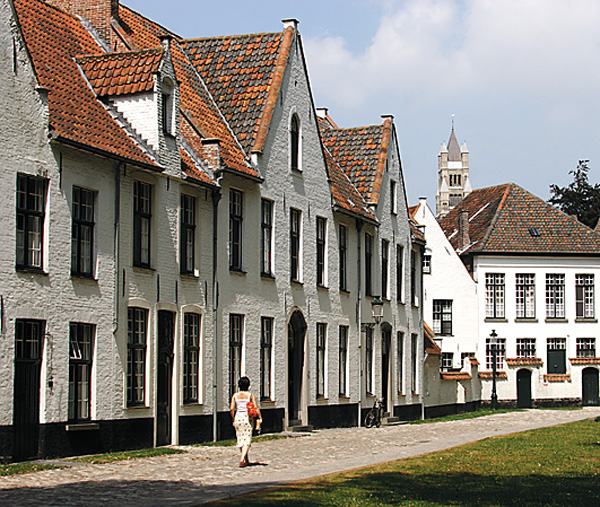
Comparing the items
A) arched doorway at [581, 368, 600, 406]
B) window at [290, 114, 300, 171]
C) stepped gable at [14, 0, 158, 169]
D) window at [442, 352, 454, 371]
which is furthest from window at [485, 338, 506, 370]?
stepped gable at [14, 0, 158, 169]

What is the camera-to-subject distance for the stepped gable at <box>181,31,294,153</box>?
93.2ft

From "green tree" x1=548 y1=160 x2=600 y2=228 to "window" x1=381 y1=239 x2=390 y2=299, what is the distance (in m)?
45.1

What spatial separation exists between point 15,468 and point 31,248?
4.18m

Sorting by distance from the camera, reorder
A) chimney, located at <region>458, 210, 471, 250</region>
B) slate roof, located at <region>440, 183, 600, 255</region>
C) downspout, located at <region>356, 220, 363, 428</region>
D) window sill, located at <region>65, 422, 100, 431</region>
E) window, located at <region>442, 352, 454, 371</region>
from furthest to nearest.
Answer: chimney, located at <region>458, 210, 471, 250</region> < slate roof, located at <region>440, 183, 600, 255</region> < window, located at <region>442, 352, 454, 371</region> < downspout, located at <region>356, 220, 363, 428</region> < window sill, located at <region>65, 422, 100, 431</region>

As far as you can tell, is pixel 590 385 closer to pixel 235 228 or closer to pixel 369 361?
pixel 369 361

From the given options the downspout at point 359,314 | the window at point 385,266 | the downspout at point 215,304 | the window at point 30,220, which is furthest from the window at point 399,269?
the window at point 30,220

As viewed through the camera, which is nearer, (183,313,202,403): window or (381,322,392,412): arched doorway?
(183,313,202,403): window

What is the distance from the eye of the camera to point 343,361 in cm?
3359

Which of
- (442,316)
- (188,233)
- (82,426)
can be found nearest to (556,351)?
(442,316)

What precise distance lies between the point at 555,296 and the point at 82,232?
47438 mm

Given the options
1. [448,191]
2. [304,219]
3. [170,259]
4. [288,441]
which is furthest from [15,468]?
[448,191]

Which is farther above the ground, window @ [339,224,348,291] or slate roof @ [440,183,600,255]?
slate roof @ [440,183,600,255]

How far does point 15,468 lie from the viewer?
1645 centimetres

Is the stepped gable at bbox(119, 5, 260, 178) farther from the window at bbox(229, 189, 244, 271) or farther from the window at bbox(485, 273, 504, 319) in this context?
the window at bbox(485, 273, 504, 319)
